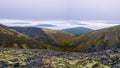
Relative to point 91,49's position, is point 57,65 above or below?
above

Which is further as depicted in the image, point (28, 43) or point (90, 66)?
point (28, 43)

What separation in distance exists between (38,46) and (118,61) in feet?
433

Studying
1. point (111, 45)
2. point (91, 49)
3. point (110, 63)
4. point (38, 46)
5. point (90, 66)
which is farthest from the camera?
point (38, 46)

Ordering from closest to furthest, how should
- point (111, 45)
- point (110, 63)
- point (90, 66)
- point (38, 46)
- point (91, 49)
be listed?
point (90, 66)
point (110, 63)
point (111, 45)
point (91, 49)
point (38, 46)

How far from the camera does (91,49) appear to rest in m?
164

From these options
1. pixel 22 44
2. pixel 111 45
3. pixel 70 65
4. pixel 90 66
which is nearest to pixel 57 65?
pixel 70 65

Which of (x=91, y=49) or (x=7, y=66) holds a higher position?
(x=7, y=66)

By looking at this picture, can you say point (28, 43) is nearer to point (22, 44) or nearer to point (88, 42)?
point (22, 44)

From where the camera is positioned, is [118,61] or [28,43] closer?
[118,61]

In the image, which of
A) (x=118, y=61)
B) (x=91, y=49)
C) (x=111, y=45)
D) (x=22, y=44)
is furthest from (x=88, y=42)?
(x=118, y=61)

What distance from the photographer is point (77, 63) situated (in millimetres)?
46125

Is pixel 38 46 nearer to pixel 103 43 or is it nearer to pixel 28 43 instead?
pixel 28 43

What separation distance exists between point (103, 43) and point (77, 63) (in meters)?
118

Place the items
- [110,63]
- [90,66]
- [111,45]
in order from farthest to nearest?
[111,45]
[110,63]
[90,66]
